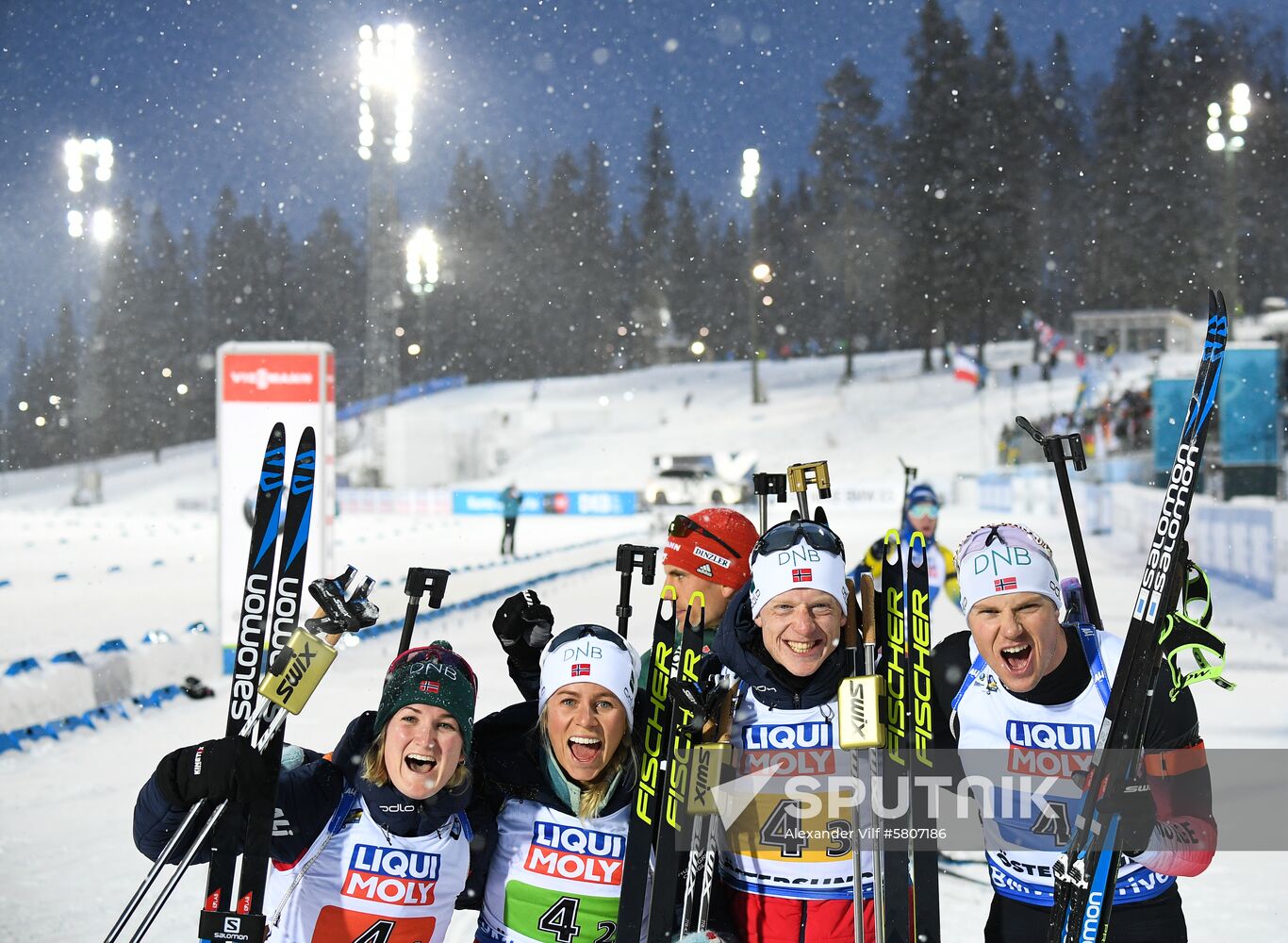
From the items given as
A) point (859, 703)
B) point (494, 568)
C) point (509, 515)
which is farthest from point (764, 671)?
point (509, 515)

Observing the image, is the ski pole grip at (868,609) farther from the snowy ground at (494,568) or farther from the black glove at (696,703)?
the snowy ground at (494,568)

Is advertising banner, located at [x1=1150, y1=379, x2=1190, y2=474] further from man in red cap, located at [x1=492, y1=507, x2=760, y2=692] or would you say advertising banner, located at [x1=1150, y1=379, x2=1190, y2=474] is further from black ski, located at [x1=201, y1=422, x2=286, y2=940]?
black ski, located at [x1=201, y1=422, x2=286, y2=940]

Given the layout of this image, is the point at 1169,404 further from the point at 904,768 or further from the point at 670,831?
the point at 670,831

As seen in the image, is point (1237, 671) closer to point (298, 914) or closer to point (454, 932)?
point (454, 932)

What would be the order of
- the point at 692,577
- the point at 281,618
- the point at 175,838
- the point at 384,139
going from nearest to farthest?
the point at 175,838, the point at 281,618, the point at 692,577, the point at 384,139

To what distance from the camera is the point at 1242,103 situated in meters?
20.1

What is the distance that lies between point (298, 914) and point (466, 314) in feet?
199

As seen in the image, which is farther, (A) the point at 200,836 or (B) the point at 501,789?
(B) the point at 501,789

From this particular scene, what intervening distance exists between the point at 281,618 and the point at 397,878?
30.0 inches

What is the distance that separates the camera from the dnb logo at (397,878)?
8.22ft

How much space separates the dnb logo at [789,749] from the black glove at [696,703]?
0.13 metres

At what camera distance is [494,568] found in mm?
14945

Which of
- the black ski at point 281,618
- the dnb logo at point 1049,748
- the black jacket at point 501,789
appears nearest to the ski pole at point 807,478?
the dnb logo at point 1049,748

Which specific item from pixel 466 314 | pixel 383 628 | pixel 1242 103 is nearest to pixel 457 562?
pixel 383 628
